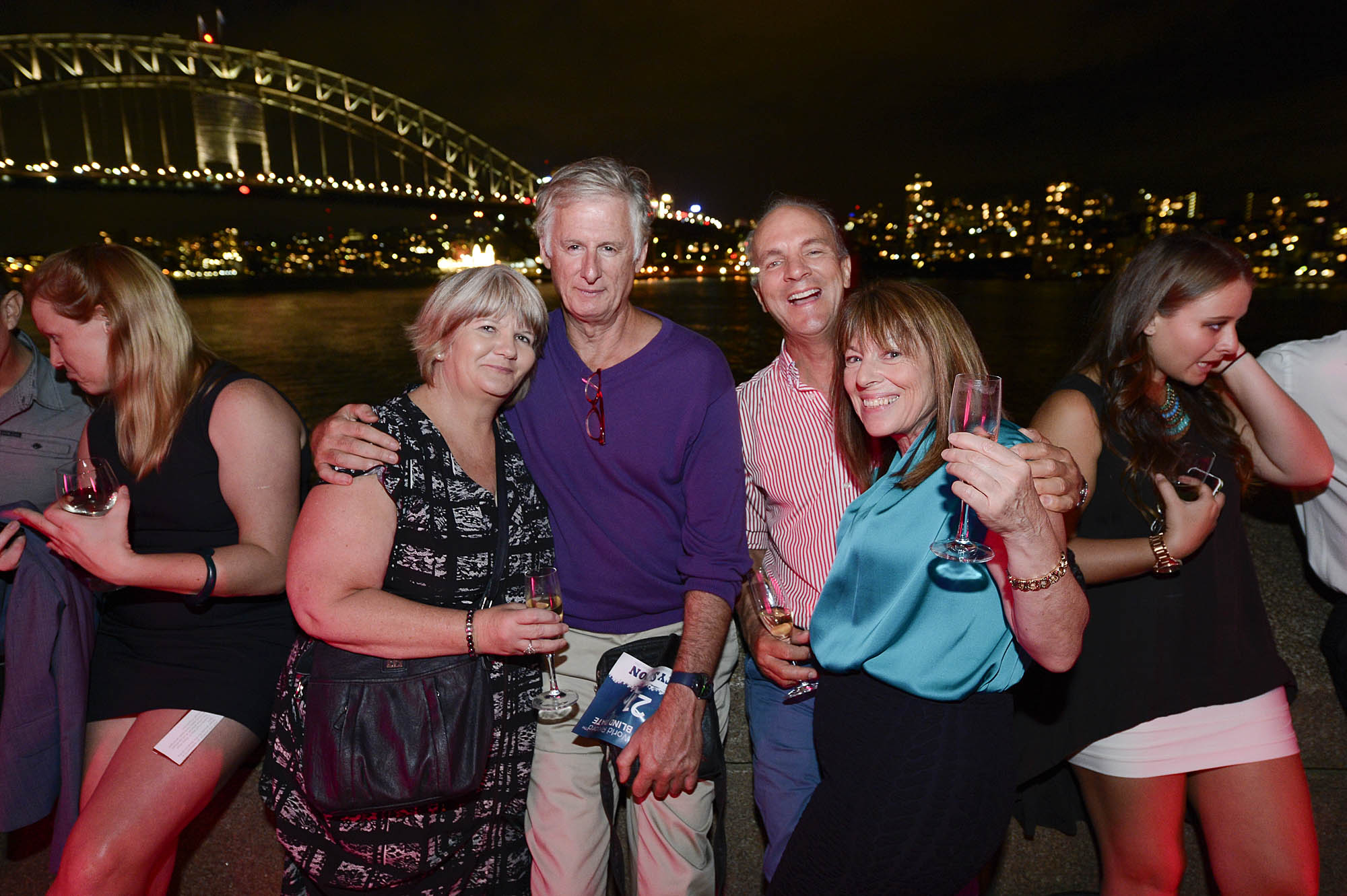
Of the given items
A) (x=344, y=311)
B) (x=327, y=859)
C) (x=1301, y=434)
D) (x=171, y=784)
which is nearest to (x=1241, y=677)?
(x=1301, y=434)

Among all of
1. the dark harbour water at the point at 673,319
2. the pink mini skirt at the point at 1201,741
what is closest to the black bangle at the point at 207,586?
the pink mini skirt at the point at 1201,741

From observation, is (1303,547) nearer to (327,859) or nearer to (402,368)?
(327,859)

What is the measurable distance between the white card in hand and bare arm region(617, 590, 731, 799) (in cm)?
107

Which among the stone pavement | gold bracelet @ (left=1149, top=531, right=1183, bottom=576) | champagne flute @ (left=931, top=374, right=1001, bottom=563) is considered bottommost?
the stone pavement

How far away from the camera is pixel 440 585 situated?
73.3 inches

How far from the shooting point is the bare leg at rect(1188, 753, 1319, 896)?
1.85 metres

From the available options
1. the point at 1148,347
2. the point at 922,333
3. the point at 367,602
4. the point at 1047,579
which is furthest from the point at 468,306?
the point at 1148,347

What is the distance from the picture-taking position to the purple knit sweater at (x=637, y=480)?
217 centimetres

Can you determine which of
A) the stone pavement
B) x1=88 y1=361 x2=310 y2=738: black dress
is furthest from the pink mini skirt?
x1=88 y1=361 x2=310 y2=738: black dress

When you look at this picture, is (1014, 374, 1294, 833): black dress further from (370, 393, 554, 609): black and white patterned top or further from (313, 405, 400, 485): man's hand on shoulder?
(313, 405, 400, 485): man's hand on shoulder

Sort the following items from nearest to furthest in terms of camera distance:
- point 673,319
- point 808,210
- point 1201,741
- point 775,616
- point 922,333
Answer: point 922,333
point 1201,741
point 775,616
point 808,210
point 673,319

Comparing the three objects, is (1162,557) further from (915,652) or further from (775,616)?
(775,616)

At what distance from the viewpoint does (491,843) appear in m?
2.02

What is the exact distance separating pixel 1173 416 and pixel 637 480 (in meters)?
1.45
